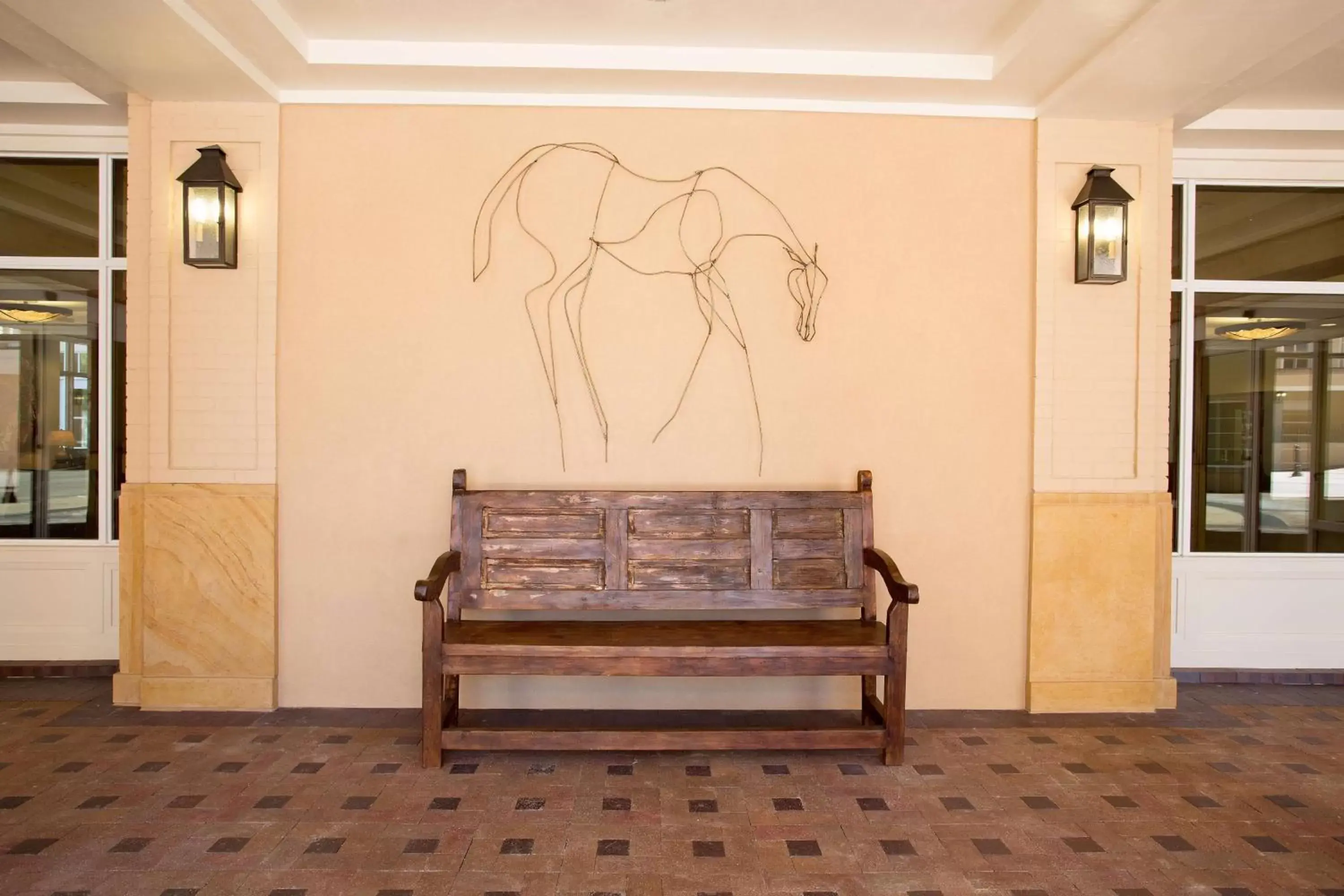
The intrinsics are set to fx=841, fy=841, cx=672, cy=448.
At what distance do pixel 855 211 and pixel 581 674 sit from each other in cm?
243

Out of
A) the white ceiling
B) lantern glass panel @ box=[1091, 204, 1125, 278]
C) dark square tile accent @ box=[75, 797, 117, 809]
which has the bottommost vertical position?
dark square tile accent @ box=[75, 797, 117, 809]

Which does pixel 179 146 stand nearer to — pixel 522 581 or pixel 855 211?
pixel 522 581

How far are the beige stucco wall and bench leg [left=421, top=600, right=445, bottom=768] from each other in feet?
2.07

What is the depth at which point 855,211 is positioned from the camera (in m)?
3.95

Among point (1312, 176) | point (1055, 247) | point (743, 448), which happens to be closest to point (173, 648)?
point (743, 448)

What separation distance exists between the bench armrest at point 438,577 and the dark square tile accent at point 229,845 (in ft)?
3.03

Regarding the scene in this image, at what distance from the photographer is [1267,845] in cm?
276

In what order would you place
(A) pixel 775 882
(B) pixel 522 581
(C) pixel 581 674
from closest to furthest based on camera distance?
1. (A) pixel 775 882
2. (C) pixel 581 674
3. (B) pixel 522 581

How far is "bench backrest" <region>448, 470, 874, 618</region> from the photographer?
3.59m

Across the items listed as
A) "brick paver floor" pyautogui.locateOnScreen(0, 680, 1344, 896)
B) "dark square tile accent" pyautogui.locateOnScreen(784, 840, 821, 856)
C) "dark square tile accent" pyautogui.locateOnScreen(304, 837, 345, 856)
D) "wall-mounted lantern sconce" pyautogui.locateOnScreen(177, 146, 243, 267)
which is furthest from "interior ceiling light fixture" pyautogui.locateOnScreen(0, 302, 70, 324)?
"dark square tile accent" pyautogui.locateOnScreen(784, 840, 821, 856)

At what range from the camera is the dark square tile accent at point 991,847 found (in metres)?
2.70

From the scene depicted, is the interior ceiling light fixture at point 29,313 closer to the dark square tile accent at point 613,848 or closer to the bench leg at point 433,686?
the bench leg at point 433,686

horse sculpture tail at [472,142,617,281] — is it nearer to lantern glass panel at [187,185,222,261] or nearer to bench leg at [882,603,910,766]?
lantern glass panel at [187,185,222,261]

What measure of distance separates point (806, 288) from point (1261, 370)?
2705 mm
